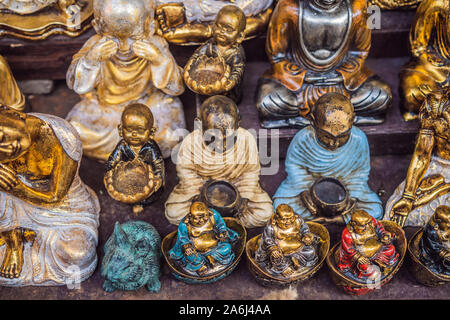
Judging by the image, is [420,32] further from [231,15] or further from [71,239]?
[71,239]

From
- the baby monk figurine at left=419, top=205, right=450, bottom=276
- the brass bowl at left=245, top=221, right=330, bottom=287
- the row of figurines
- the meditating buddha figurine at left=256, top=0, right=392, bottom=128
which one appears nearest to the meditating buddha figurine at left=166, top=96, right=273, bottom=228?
the row of figurines

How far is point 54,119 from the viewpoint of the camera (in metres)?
3.35

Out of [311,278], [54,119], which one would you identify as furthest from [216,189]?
[54,119]

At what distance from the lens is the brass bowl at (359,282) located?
10.7ft

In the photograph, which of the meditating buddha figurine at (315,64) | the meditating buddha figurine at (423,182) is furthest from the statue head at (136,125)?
the meditating buddha figurine at (423,182)

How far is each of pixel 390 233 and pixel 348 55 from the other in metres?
1.34

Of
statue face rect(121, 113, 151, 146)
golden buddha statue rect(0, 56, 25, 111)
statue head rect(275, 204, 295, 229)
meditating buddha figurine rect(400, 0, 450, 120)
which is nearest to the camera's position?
statue head rect(275, 204, 295, 229)

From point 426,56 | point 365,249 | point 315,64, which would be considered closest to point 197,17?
point 315,64

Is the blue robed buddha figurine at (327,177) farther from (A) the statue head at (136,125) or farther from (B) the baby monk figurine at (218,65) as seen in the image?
(A) the statue head at (136,125)

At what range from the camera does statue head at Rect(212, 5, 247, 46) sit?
3.56 m

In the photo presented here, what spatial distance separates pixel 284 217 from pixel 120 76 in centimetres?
158

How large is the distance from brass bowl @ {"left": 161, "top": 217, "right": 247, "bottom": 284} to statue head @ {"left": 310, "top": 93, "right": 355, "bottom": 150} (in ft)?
2.50

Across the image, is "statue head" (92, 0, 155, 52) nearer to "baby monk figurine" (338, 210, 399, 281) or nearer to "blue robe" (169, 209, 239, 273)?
"blue robe" (169, 209, 239, 273)

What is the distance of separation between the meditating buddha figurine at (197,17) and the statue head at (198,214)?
56.8 inches
